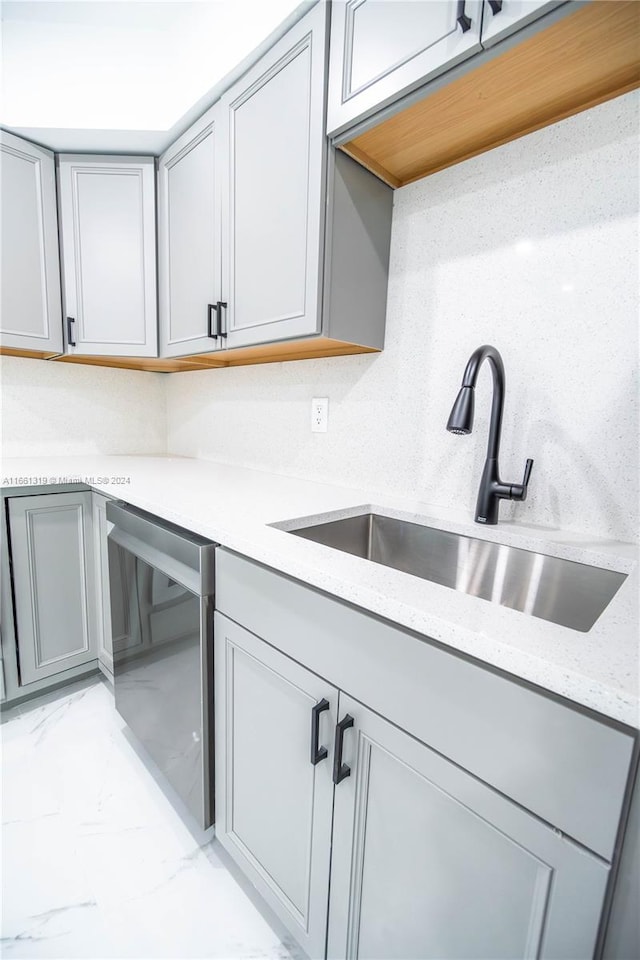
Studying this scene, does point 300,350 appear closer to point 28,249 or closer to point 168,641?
point 168,641

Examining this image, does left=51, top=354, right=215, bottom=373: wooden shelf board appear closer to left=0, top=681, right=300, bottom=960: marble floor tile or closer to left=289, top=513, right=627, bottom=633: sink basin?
left=289, top=513, right=627, bottom=633: sink basin

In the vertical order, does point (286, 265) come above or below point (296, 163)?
below

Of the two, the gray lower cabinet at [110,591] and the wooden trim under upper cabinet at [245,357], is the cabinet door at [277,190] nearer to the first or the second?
the wooden trim under upper cabinet at [245,357]

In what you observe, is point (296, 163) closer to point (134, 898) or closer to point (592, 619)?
point (592, 619)

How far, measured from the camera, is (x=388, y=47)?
87cm

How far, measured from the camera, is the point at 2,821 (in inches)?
45.3

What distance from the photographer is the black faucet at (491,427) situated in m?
0.88

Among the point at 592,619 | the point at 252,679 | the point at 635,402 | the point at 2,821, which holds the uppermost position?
the point at 635,402

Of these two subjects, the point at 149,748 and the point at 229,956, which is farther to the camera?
the point at 149,748

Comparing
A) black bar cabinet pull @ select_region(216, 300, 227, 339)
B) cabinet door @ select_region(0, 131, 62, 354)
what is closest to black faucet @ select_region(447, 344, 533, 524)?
black bar cabinet pull @ select_region(216, 300, 227, 339)

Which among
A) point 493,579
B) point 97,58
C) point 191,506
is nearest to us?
point 493,579

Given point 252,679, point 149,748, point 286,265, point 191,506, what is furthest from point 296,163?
point 149,748

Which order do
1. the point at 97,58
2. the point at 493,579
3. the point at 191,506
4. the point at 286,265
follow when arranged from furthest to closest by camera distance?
the point at 97,58, the point at 286,265, the point at 191,506, the point at 493,579

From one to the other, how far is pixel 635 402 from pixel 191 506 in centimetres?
101
